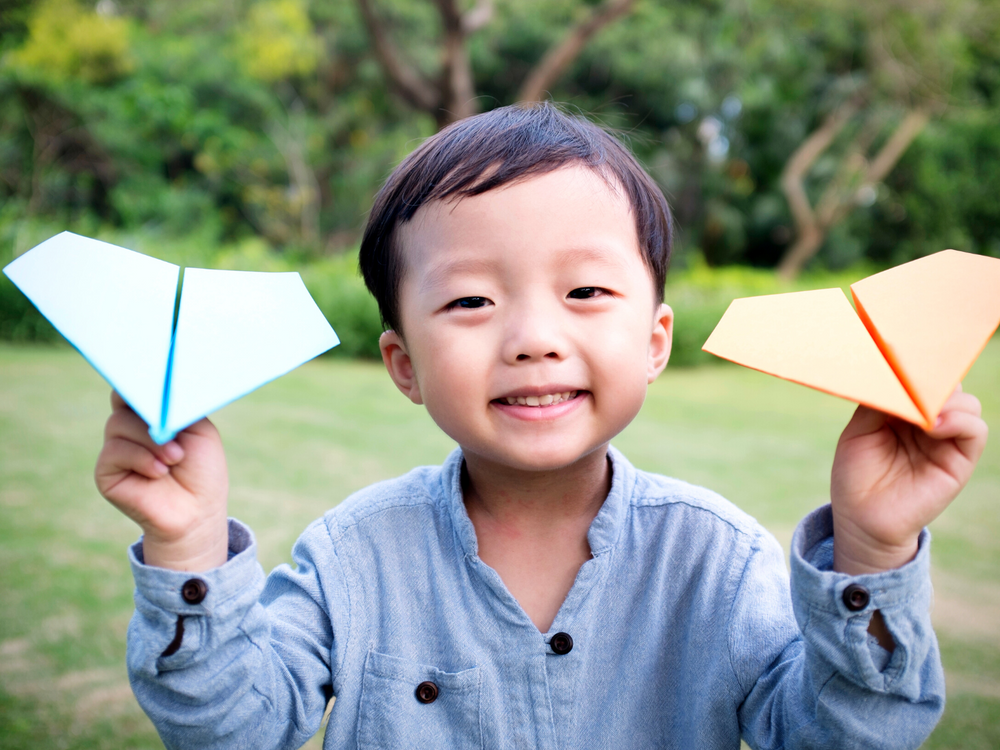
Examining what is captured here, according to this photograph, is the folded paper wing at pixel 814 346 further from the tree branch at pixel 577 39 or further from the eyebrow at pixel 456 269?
the tree branch at pixel 577 39

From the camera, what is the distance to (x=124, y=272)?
93cm

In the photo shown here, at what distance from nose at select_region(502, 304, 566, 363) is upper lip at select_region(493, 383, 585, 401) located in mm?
35

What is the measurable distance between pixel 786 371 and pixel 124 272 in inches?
29.6

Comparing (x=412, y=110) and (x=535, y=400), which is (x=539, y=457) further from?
(x=412, y=110)

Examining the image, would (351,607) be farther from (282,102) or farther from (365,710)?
(282,102)

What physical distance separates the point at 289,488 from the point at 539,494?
273 cm

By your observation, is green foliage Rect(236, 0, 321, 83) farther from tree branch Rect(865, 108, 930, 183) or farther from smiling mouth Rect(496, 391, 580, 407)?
smiling mouth Rect(496, 391, 580, 407)

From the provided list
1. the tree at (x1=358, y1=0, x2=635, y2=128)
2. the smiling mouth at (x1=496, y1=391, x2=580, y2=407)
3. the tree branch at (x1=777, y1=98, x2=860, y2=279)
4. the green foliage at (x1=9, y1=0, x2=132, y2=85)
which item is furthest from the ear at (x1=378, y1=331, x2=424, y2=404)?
the tree branch at (x1=777, y1=98, x2=860, y2=279)

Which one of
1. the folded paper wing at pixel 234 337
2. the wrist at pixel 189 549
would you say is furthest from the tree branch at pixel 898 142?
the wrist at pixel 189 549

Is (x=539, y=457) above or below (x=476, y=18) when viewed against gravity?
below

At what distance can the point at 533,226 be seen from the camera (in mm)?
1060

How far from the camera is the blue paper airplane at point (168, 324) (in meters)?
0.83

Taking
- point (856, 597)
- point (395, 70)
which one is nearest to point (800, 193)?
point (395, 70)

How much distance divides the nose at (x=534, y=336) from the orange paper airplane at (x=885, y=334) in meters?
0.20
